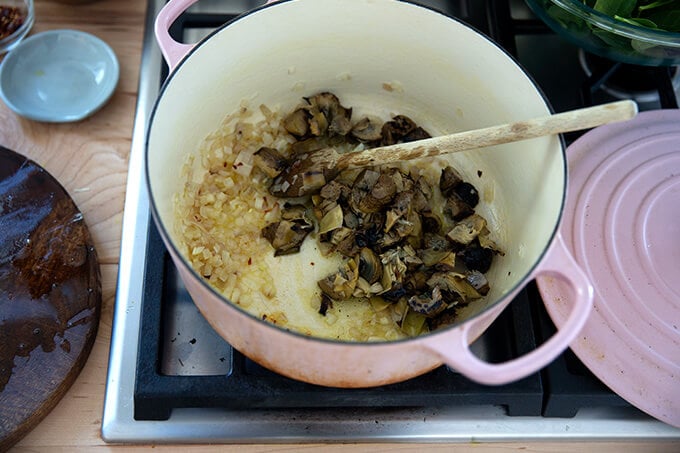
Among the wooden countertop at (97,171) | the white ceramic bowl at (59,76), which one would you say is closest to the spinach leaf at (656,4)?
the wooden countertop at (97,171)

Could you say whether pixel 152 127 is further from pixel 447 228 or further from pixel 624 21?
pixel 624 21

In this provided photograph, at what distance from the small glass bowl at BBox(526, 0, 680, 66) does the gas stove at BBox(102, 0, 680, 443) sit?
0.33 m

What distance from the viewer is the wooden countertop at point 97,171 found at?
869 millimetres

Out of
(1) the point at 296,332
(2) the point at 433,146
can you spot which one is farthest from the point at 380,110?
(1) the point at 296,332

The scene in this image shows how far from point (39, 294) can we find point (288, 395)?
1.15 ft

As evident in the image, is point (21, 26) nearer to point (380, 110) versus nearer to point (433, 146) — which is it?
point (380, 110)

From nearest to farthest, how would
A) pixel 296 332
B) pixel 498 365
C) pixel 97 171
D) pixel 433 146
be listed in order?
pixel 498 365, pixel 296 332, pixel 433 146, pixel 97 171

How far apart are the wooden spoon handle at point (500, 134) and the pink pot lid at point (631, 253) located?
0.16 m

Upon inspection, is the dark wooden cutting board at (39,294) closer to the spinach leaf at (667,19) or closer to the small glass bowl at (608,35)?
the small glass bowl at (608,35)

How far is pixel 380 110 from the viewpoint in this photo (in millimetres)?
1071

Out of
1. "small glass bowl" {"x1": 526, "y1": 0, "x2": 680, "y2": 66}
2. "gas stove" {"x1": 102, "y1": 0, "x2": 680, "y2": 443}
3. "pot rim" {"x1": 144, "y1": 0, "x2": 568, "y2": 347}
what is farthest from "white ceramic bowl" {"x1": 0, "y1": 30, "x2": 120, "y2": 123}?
"small glass bowl" {"x1": 526, "y1": 0, "x2": 680, "y2": 66}

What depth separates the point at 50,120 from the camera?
1024mm

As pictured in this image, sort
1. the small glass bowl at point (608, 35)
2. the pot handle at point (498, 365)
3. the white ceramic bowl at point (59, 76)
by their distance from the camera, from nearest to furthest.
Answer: the pot handle at point (498, 365), the small glass bowl at point (608, 35), the white ceramic bowl at point (59, 76)

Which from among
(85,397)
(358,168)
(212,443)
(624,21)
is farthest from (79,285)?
(624,21)
